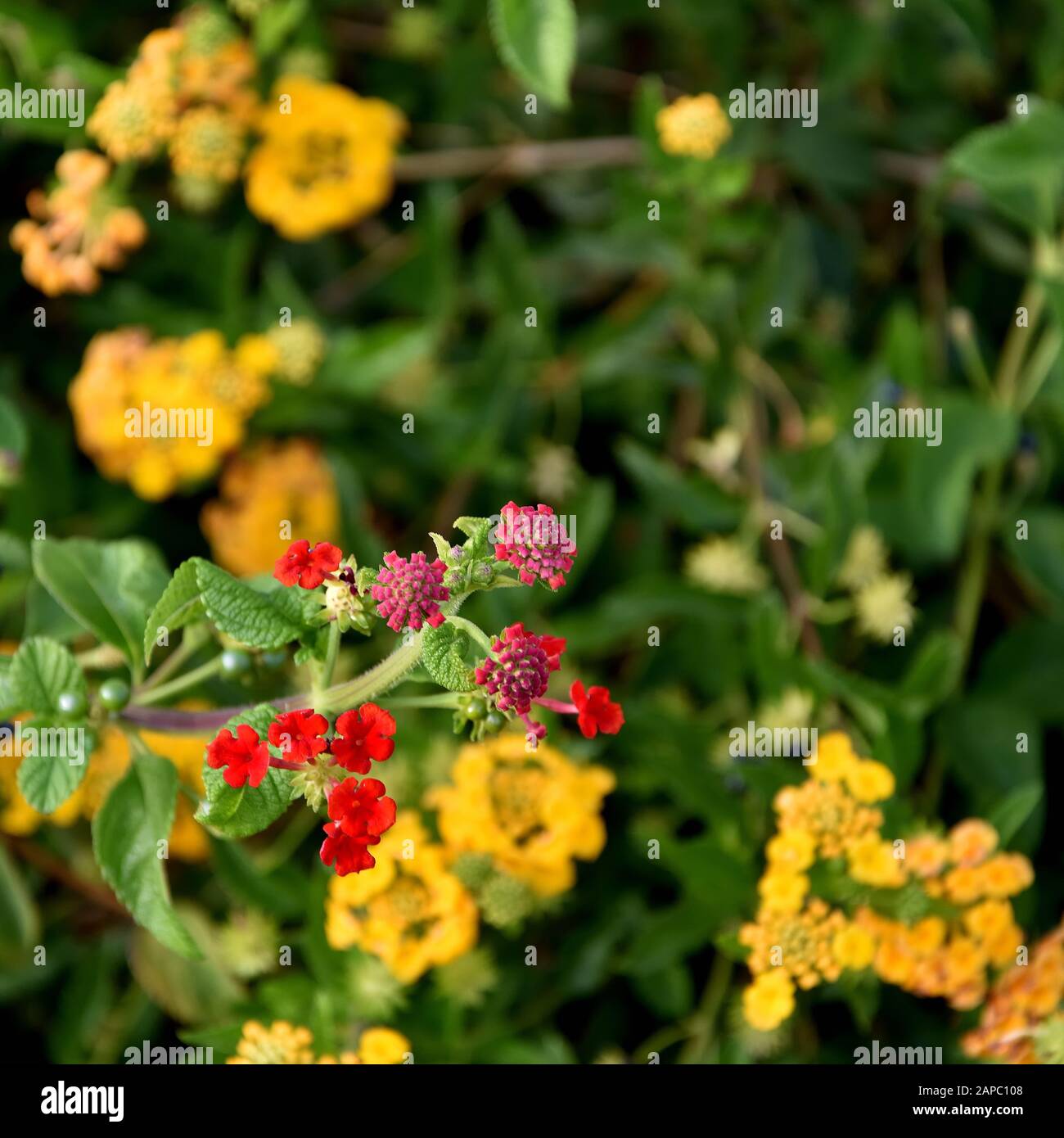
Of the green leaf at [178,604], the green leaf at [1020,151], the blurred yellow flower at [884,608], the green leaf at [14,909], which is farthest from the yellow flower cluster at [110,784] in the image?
the green leaf at [1020,151]

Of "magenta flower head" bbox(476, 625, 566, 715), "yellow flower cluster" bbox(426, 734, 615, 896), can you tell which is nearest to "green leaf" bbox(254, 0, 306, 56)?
"yellow flower cluster" bbox(426, 734, 615, 896)

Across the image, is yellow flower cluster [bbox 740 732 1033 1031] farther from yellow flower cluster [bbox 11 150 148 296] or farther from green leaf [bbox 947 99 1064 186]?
yellow flower cluster [bbox 11 150 148 296]

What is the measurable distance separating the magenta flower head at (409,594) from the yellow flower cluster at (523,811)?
1.84ft

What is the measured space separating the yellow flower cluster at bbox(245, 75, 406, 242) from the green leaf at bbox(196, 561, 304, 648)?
109 centimetres

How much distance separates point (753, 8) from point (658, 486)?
1.13 metres

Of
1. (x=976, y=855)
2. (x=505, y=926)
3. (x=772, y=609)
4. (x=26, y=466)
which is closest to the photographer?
(x=976, y=855)

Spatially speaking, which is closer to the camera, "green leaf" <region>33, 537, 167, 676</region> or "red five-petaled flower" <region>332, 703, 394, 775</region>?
"red five-petaled flower" <region>332, 703, 394, 775</region>

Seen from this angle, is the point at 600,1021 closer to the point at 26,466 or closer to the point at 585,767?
the point at 585,767

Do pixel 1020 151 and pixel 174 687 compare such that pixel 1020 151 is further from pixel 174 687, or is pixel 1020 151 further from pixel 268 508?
pixel 174 687

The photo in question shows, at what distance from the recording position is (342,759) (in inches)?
44.6

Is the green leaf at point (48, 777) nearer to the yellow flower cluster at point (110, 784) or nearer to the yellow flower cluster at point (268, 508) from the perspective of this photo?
the yellow flower cluster at point (110, 784)

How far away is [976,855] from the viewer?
162 cm

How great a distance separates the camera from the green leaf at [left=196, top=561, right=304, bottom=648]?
129 cm
